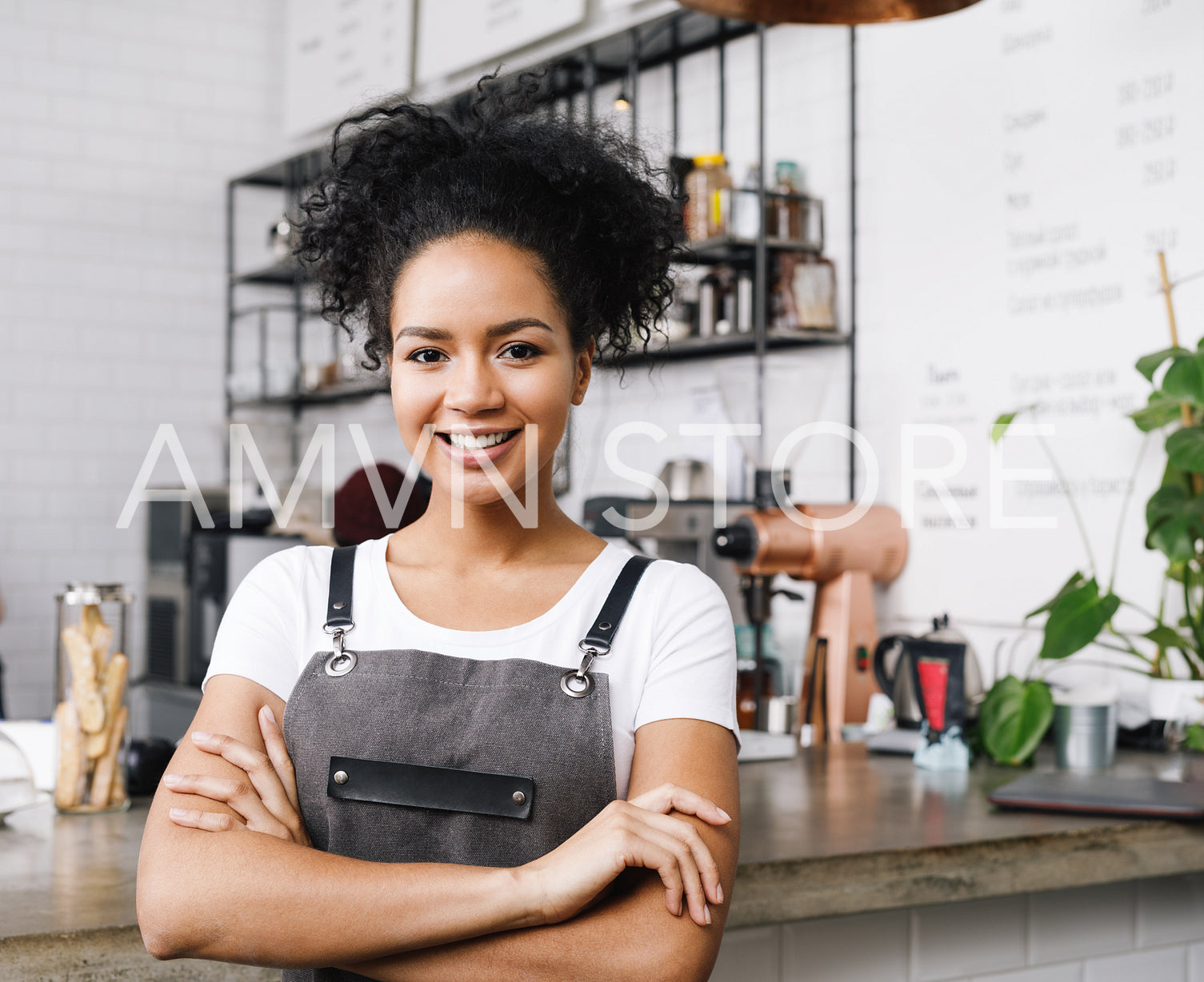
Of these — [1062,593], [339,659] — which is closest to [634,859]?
[339,659]

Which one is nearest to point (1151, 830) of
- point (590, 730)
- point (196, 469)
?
point (590, 730)

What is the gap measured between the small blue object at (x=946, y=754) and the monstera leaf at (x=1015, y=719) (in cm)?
5

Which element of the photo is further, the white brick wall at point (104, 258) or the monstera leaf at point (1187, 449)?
the white brick wall at point (104, 258)

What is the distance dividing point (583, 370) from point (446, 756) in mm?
395

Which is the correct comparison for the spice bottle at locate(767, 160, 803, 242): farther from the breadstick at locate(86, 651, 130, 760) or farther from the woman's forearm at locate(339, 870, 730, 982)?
the woman's forearm at locate(339, 870, 730, 982)

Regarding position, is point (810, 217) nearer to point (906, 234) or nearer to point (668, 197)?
point (906, 234)

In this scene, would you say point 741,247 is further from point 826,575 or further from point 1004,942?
point 1004,942

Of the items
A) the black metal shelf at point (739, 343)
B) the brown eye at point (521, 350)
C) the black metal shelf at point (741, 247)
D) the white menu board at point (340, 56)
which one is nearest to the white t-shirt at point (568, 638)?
the brown eye at point (521, 350)

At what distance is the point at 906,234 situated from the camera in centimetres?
302

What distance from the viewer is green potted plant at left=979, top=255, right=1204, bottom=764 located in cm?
204

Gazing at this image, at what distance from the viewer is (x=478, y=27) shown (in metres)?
4.03

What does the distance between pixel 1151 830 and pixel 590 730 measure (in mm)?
959

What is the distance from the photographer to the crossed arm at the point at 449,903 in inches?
39.8

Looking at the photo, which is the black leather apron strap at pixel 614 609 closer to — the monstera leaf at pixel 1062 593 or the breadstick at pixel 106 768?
the breadstick at pixel 106 768
